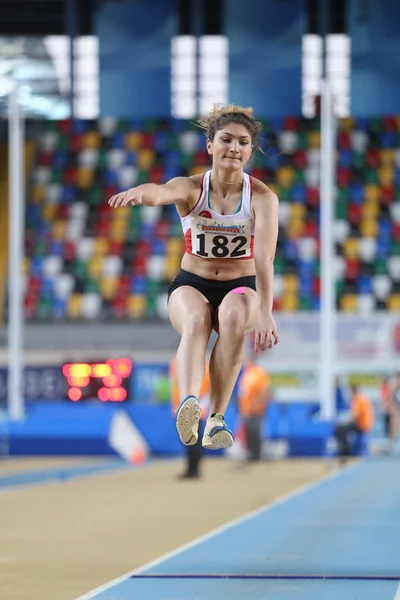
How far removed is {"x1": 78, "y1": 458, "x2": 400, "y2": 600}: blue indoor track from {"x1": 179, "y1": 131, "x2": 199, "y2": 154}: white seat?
21.5 m

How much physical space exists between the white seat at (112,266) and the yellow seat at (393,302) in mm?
6756

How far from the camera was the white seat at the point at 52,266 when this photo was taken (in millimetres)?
32031

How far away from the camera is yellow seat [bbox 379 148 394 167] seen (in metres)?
33.2

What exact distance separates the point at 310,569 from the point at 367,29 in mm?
26413

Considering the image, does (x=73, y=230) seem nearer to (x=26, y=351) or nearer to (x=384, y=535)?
(x=26, y=351)

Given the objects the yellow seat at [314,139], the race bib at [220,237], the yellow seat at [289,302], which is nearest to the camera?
the race bib at [220,237]

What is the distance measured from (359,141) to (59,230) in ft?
26.9

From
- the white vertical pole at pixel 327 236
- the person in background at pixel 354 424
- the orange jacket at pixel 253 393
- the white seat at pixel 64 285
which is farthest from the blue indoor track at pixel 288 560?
the white seat at pixel 64 285

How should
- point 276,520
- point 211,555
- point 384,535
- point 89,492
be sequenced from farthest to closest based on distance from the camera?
1. point 89,492
2. point 276,520
3. point 384,535
4. point 211,555

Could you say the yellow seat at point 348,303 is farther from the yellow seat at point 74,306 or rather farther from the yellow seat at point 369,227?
the yellow seat at point 74,306

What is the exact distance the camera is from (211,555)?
8.20m

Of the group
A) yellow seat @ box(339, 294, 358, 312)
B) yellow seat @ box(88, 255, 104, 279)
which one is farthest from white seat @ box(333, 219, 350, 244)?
yellow seat @ box(88, 255, 104, 279)

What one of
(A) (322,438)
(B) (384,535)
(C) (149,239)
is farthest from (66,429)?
(B) (384,535)

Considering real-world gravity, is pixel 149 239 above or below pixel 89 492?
above
